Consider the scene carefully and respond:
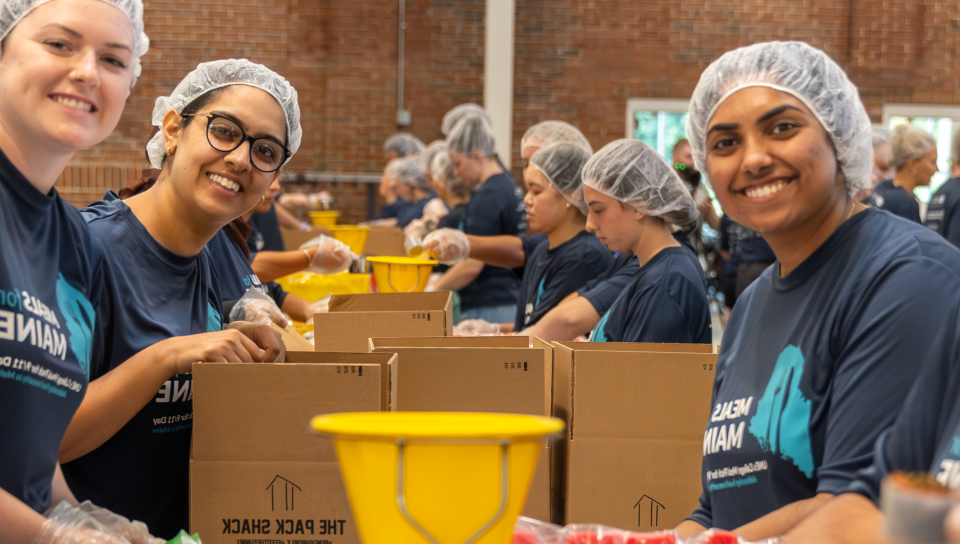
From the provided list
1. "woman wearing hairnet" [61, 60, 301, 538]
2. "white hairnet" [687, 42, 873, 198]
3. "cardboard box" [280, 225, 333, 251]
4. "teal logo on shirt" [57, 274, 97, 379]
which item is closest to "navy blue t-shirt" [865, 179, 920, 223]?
"cardboard box" [280, 225, 333, 251]

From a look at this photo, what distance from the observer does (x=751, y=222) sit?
4.46 feet

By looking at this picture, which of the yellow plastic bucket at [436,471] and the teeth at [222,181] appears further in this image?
the teeth at [222,181]

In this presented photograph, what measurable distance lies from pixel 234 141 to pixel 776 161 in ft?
3.52

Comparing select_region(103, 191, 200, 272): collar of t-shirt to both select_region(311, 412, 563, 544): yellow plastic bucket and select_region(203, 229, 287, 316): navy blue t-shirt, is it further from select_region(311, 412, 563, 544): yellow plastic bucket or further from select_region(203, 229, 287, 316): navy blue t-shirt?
select_region(311, 412, 563, 544): yellow plastic bucket

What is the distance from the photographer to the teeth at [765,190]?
50.9 inches

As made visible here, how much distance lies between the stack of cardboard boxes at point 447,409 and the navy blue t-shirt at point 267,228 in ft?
7.46

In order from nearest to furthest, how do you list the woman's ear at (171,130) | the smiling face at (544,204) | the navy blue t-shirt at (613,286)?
the woman's ear at (171,130) < the navy blue t-shirt at (613,286) < the smiling face at (544,204)

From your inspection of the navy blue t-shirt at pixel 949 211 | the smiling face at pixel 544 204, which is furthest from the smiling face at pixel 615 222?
the navy blue t-shirt at pixel 949 211

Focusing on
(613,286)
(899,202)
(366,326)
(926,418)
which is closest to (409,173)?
(899,202)

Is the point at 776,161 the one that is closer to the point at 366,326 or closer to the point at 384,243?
the point at 366,326

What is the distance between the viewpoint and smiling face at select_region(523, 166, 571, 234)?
3.33 metres

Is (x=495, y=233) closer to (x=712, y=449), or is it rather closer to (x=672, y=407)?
(x=672, y=407)

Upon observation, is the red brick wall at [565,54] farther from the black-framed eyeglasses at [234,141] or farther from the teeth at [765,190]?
the teeth at [765,190]

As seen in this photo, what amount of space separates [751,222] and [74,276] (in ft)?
3.71
